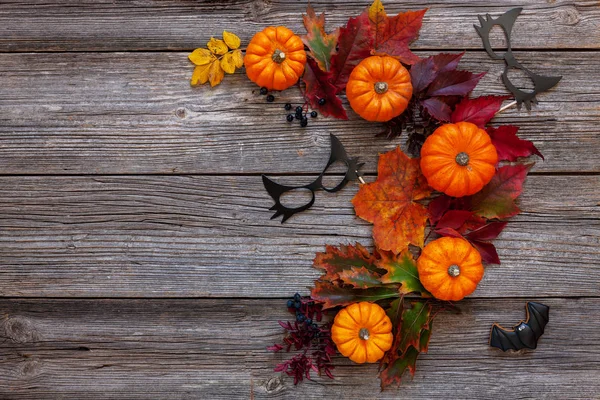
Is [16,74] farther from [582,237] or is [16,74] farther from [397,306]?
[582,237]

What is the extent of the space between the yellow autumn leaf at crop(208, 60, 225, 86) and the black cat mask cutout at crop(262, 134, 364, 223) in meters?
0.29

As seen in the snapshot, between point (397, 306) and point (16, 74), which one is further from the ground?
point (16, 74)

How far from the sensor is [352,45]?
4.24ft

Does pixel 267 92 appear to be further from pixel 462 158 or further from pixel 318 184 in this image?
pixel 462 158

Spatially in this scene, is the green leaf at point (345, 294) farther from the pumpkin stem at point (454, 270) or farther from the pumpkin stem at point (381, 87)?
the pumpkin stem at point (381, 87)

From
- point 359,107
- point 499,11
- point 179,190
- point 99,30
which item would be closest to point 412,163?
point 359,107

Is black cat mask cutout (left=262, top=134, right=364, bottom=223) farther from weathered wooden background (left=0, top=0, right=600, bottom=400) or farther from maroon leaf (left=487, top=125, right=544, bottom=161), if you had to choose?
maroon leaf (left=487, top=125, right=544, bottom=161)

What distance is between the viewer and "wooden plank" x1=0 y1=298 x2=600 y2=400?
1.36 meters

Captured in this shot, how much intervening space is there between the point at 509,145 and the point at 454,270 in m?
0.38

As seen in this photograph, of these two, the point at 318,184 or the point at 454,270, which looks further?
the point at 318,184

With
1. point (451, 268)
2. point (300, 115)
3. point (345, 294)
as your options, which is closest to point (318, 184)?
point (300, 115)

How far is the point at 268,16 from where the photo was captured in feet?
4.46

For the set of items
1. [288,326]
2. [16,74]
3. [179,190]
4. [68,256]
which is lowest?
[288,326]

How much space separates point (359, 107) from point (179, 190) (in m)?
0.53
